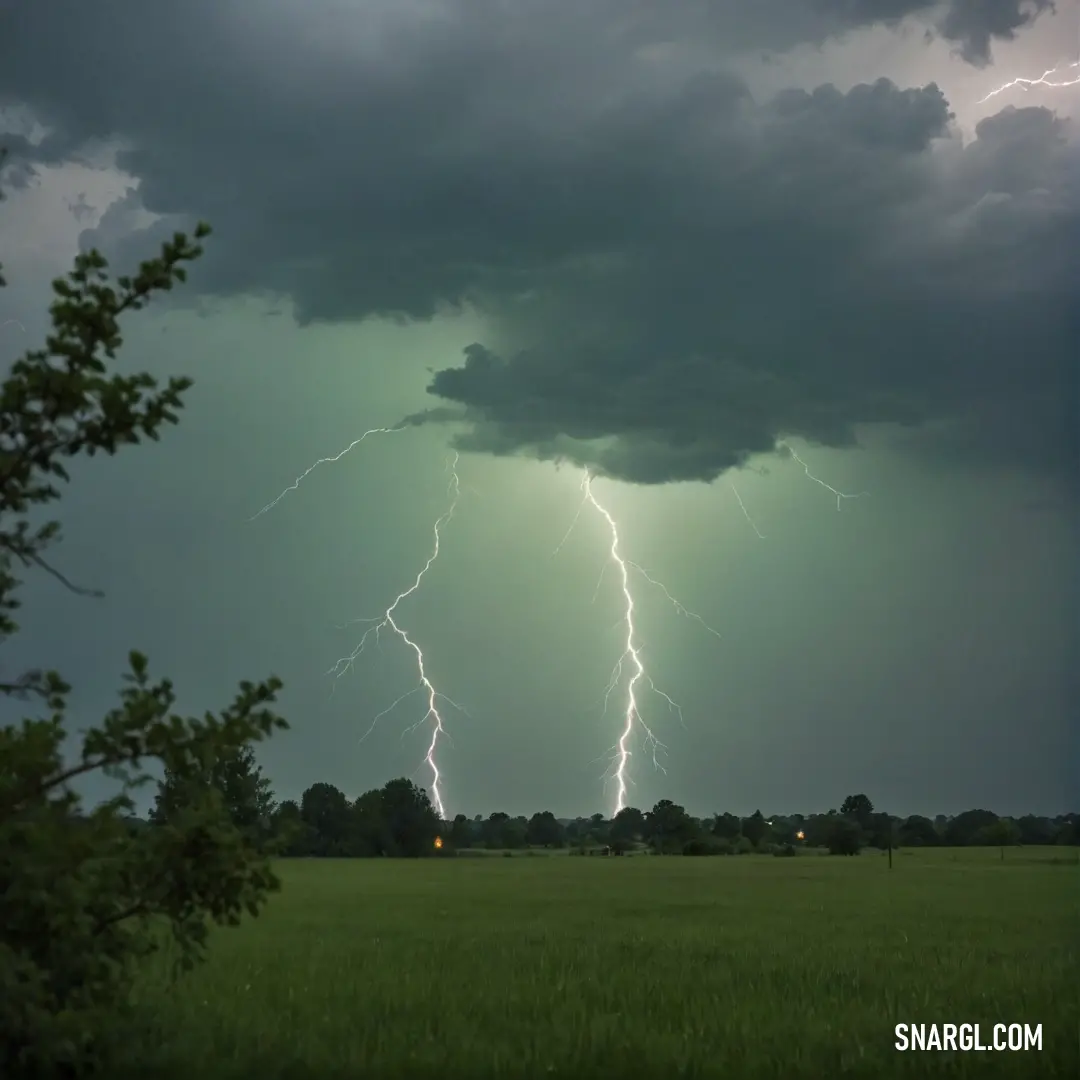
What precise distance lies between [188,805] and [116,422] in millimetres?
2097

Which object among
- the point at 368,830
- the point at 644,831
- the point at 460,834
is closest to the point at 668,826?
the point at 644,831

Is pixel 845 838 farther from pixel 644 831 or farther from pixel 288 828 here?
pixel 288 828

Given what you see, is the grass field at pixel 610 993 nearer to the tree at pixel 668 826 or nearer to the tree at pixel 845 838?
the tree at pixel 845 838

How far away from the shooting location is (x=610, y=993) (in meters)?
10.4

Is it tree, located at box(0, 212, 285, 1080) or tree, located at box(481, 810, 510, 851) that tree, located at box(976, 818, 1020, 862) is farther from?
tree, located at box(0, 212, 285, 1080)

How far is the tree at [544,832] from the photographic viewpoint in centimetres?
10900

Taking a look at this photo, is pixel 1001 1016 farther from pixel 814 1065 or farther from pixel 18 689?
pixel 18 689

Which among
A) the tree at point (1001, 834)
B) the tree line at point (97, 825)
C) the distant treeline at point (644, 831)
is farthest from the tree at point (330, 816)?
the tree line at point (97, 825)

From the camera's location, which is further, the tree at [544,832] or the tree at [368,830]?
the tree at [544,832]

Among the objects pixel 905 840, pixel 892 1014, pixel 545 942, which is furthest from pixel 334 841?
pixel 892 1014

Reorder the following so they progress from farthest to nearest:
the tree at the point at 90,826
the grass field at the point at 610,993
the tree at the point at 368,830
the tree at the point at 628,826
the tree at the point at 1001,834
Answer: the tree at the point at 628,826, the tree at the point at 1001,834, the tree at the point at 368,830, the grass field at the point at 610,993, the tree at the point at 90,826

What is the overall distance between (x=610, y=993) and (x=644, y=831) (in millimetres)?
111659

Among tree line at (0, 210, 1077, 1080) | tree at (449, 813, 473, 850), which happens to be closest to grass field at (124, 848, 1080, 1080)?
tree line at (0, 210, 1077, 1080)

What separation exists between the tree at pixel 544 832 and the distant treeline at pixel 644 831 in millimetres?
98
